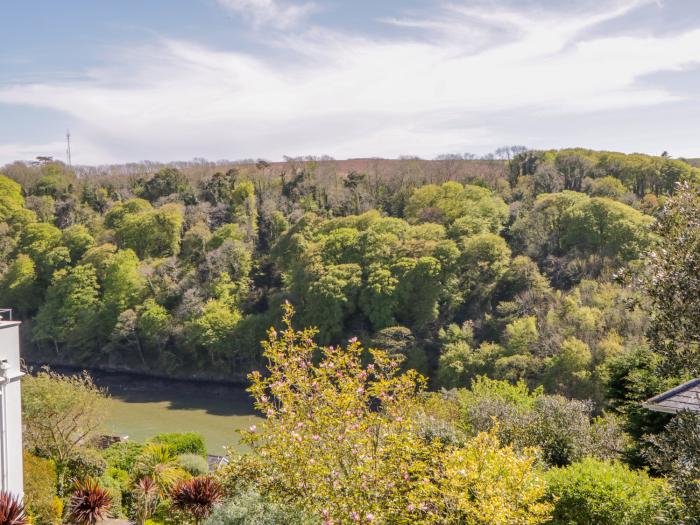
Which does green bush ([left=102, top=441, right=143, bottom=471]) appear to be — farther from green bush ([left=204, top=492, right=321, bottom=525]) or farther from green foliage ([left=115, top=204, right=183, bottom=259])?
green foliage ([left=115, top=204, right=183, bottom=259])

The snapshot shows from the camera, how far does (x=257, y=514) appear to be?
799 centimetres

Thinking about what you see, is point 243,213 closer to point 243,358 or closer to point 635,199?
point 243,358

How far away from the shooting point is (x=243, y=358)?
156ft

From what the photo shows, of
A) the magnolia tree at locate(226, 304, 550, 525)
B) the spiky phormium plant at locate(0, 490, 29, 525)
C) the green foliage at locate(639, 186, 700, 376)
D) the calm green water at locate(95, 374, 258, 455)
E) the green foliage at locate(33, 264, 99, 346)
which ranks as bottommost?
the calm green water at locate(95, 374, 258, 455)

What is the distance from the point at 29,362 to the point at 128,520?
147 feet

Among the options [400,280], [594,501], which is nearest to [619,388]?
[594,501]

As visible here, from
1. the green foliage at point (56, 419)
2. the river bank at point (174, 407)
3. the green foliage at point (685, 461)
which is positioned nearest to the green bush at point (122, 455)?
the green foliage at point (56, 419)

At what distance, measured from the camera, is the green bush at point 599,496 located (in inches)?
386

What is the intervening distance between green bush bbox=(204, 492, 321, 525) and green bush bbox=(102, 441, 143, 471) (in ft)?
43.9

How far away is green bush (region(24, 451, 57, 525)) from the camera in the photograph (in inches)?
552

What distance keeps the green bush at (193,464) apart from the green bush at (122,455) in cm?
176

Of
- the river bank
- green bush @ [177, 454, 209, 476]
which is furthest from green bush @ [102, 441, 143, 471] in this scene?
the river bank

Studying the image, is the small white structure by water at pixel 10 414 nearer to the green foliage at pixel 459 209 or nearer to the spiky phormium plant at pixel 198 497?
the spiky phormium plant at pixel 198 497

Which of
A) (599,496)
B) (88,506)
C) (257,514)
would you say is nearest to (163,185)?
(88,506)
